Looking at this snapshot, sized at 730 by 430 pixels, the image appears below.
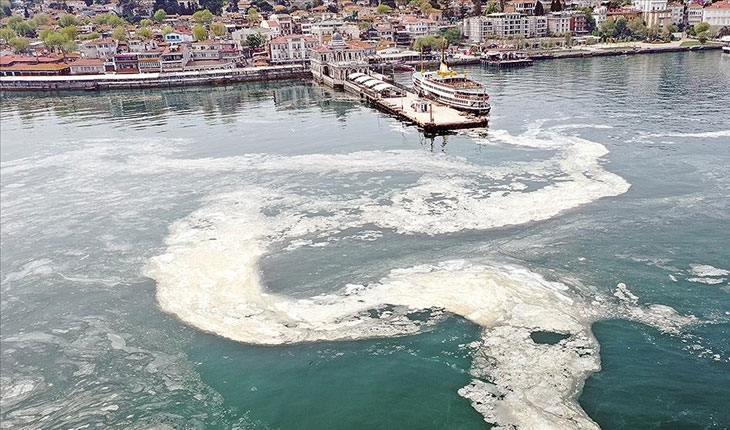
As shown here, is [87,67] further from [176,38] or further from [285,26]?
[285,26]

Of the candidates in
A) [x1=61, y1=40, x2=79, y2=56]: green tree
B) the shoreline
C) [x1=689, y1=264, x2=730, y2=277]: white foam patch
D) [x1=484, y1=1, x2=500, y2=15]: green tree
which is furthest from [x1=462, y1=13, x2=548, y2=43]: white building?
[x1=689, y1=264, x2=730, y2=277]: white foam patch

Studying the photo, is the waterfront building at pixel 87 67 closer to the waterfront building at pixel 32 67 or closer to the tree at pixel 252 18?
the waterfront building at pixel 32 67

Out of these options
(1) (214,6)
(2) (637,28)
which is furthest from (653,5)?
(1) (214,6)

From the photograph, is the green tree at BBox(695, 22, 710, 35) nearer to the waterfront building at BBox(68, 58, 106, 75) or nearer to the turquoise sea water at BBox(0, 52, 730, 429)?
the turquoise sea water at BBox(0, 52, 730, 429)

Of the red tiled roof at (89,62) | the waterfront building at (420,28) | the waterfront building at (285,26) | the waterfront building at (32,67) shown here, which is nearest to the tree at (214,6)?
the waterfront building at (285,26)

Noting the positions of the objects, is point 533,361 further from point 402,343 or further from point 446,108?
point 446,108

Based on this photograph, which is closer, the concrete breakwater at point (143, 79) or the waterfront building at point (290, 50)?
the concrete breakwater at point (143, 79)
